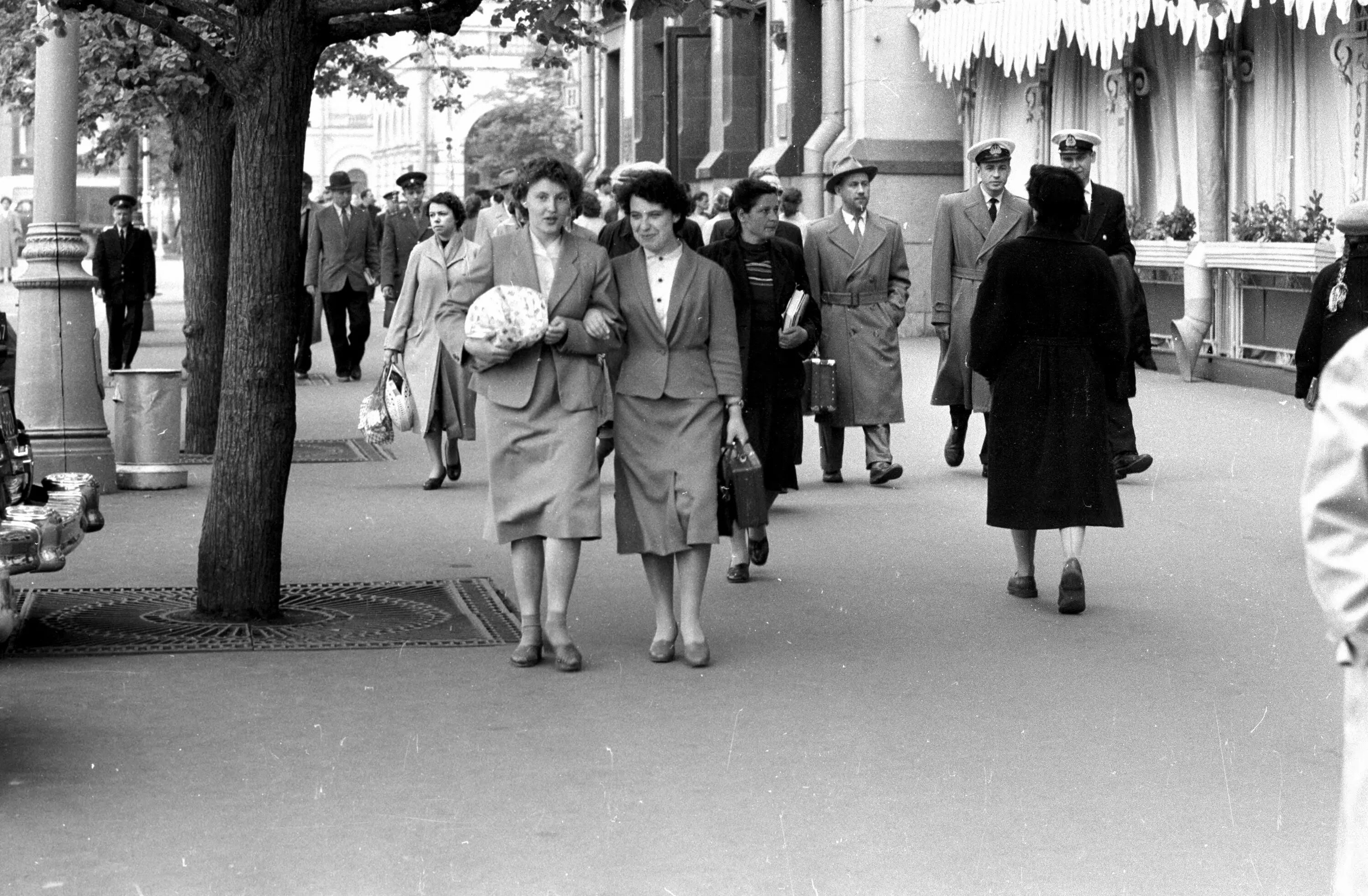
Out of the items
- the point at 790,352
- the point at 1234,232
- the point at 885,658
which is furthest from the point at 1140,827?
the point at 1234,232

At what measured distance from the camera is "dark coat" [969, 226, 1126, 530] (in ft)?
29.2

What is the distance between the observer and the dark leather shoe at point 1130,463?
1282 centimetres

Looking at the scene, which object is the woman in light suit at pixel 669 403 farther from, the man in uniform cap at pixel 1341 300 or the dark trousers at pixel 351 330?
the dark trousers at pixel 351 330

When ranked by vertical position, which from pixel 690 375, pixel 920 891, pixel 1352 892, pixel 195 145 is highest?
pixel 195 145

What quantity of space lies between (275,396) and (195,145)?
22.0 feet

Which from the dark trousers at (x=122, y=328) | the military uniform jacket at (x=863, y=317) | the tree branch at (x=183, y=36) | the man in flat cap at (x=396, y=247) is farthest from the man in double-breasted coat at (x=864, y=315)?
the dark trousers at (x=122, y=328)

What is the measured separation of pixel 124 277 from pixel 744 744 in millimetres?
16834

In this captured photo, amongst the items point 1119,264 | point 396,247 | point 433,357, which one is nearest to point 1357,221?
point 1119,264

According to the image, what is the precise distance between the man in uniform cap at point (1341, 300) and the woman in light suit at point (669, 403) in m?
3.43

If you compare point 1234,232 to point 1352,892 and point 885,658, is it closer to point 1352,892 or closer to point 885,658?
point 885,658

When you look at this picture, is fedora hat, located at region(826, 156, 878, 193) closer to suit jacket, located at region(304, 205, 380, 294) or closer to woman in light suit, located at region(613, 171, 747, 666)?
woman in light suit, located at region(613, 171, 747, 666)

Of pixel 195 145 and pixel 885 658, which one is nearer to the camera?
pixel 885 658

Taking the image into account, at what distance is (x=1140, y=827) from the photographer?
5.62 meters

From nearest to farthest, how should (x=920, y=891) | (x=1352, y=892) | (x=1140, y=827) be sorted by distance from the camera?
1. (x=1352, y=892)
2. (x=920, y=891)
3. (x=1140, y=827)
